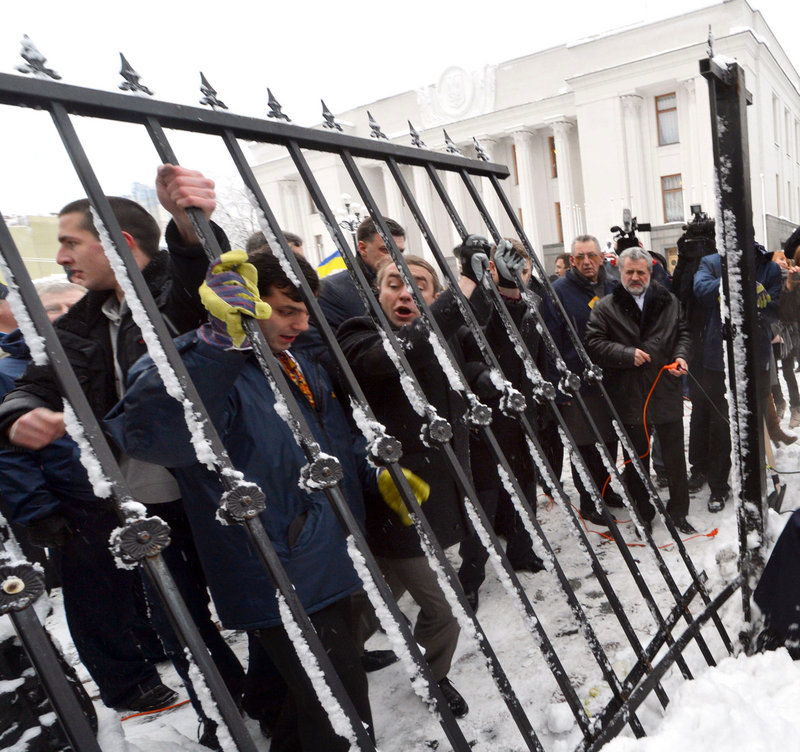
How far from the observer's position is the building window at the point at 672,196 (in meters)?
24.5

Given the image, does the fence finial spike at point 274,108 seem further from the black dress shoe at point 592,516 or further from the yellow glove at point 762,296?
the yellow glove at point 762,296

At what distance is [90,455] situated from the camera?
1040mm

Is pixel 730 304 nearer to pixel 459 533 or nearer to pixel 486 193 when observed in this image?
pixel 459 533

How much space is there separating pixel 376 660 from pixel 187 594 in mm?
Answer: 947

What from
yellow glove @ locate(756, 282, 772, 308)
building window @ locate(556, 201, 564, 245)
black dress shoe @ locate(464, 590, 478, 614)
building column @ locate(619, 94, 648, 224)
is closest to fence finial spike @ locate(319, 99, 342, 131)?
black dress shoe @ locate(464, 590, 478, 614)

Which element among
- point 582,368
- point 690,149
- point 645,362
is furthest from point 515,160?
point 645,362

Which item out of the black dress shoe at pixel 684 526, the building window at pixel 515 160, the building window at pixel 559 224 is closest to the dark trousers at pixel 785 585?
the black dress shoe at pixel 684 526

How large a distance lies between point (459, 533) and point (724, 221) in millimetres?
1493

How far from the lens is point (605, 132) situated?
24.5 m

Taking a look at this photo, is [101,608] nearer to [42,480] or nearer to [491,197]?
[42,480]

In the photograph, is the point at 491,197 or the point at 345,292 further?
the point at 491,197

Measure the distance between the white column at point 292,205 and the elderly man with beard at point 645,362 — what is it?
94.3 ft

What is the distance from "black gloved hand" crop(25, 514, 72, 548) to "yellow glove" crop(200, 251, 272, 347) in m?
1.62

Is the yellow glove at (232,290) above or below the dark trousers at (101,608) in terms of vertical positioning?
above
